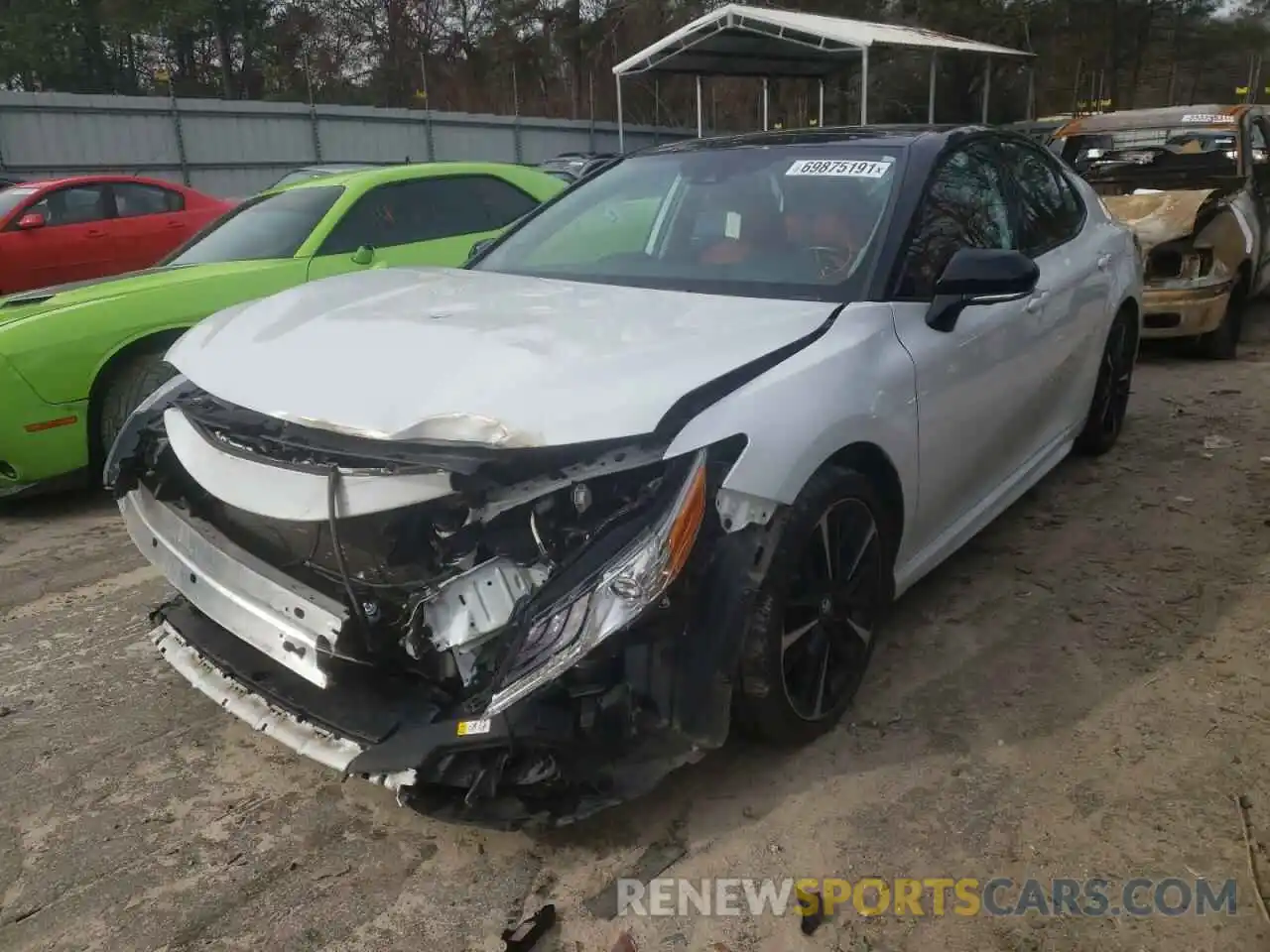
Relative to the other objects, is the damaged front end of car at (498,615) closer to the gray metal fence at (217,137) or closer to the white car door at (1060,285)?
the white car door at (1060,285)

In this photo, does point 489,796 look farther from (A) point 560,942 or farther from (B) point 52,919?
(B) point 52,919

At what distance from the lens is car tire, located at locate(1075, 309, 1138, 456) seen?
185 inches

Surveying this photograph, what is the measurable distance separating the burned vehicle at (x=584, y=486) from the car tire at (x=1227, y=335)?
459cm

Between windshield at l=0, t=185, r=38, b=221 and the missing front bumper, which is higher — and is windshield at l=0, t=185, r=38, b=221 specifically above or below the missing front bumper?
above

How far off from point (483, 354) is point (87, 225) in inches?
370

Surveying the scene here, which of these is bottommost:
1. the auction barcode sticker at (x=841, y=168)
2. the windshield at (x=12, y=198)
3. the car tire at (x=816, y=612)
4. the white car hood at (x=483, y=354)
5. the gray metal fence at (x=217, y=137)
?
the car tire at (x=816, y=612)

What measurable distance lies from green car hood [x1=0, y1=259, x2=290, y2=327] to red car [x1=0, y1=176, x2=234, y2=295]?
→ 4.08 meters

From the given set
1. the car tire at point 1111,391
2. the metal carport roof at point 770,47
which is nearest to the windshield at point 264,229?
the car tire at point 1111,391

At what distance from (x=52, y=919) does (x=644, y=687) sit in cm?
143

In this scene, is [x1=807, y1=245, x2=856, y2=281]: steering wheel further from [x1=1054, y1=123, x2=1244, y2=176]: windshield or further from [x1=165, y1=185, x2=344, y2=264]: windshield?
[x1=1054, y1=123, x2=1244, y2=176]: windshield

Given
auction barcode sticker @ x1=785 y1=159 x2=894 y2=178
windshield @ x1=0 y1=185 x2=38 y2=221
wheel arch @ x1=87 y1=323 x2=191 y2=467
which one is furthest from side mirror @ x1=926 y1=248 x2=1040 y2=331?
windshield @ x1=0 y1=185 x2=38 y2=221

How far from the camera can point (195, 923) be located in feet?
7.14

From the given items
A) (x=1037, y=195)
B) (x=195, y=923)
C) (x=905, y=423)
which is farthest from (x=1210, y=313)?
(x=195, y=923)

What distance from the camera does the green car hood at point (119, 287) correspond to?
4.79 meters
